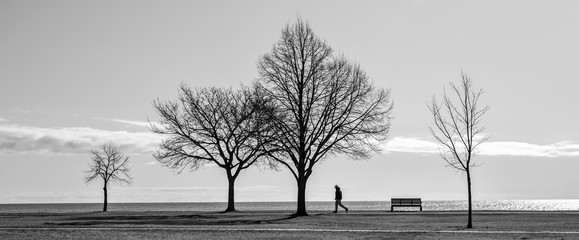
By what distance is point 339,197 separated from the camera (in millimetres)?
41219

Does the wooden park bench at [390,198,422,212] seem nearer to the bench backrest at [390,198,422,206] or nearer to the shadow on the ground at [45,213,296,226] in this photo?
the bench backrest at [390,198,422,206]

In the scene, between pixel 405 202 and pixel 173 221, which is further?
pixel 405 202

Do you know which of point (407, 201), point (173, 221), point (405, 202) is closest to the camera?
point (173, 221)

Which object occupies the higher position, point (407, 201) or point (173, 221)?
point (407, 201)

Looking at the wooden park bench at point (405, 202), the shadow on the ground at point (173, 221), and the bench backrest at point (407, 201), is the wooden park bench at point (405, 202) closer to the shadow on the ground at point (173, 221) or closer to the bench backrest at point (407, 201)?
the bench backrest at point (407, 201)

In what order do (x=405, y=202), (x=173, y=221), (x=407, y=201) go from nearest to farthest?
(x=173, y=221)
(x=407, y=201)
(x=405, y=202)

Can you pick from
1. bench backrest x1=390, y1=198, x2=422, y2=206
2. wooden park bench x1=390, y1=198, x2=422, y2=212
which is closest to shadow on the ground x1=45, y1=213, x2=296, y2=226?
wooden park bench x1=390, y1=198, x2=422, y2=212

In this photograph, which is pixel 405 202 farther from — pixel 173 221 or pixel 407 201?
pixel 173 221

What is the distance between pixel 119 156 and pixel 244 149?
11861 millimetres

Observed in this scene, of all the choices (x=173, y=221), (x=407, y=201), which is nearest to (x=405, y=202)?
(x=407, y=201)

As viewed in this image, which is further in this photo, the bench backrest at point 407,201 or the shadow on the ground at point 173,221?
the bench backrest at point 407,201

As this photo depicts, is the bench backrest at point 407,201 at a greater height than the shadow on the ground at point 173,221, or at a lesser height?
greater

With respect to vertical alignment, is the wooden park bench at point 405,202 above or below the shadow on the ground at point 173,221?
A: above

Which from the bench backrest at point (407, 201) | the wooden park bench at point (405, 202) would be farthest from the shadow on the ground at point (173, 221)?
the bench backrest at point (407, 201)
